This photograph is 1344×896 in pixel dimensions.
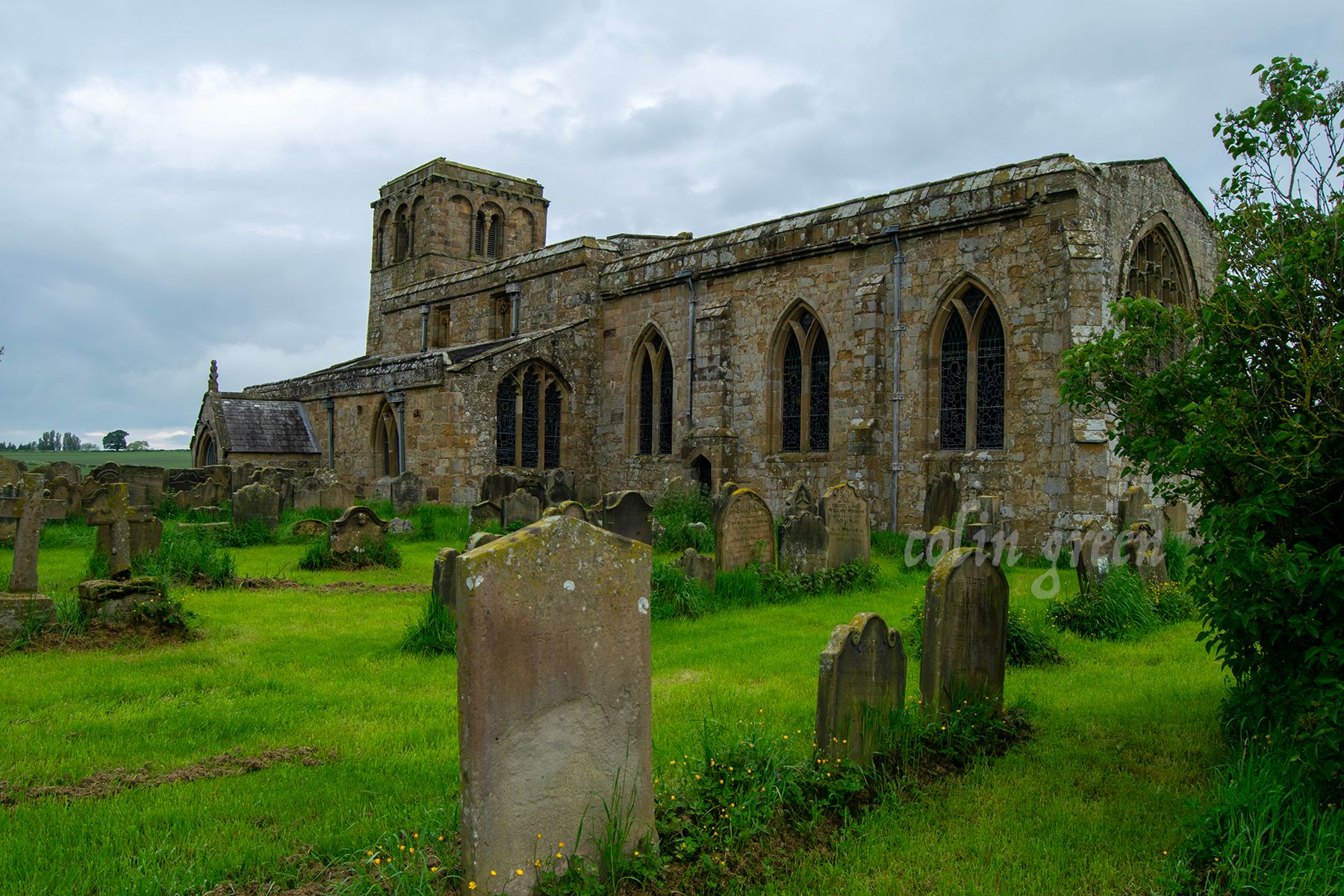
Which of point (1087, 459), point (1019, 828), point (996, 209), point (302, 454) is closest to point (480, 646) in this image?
point (1019, 828)

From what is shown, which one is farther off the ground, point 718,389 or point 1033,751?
point 718,389

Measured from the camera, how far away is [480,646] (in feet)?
11.4

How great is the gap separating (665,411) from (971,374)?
7.73 m

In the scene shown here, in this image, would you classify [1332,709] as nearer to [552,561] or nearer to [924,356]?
[552,561]

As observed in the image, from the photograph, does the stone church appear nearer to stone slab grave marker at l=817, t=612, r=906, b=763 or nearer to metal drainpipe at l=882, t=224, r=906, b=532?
metal drainpipe at l=882, t=224, r=906, b=532

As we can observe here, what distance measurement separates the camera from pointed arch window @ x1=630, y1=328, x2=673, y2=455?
21438mm

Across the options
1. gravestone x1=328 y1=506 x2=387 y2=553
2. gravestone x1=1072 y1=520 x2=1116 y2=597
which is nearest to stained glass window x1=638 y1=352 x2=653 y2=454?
gravestone x1=328 y1=506 x2=387 y2=553

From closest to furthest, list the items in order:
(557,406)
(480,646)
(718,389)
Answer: (480,646), (718,389), (557,406)

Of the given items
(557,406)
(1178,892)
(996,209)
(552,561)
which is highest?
(996,209)

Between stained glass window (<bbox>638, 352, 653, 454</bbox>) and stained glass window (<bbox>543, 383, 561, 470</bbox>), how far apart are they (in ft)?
6.63

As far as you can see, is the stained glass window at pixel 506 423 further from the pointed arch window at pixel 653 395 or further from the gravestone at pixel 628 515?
the gravestone at pixel 628 515

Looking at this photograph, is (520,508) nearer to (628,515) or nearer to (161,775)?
(628,515)

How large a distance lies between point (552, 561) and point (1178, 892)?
2.88m

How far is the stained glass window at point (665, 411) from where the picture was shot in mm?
21391
